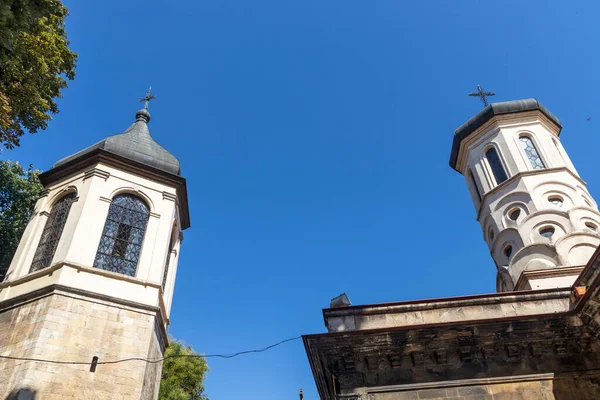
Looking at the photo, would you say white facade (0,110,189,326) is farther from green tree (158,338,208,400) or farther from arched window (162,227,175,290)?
green tree (158,338,208,400)

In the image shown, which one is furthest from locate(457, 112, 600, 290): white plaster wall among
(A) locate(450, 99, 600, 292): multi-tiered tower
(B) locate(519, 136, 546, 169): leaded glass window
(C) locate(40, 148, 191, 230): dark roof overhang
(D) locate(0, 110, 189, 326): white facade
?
(C) locate(40, 148, 191, 230): dark roof overhang

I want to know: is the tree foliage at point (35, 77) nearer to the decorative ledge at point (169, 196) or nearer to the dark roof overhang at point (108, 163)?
the dark roof overhang at point (108, 163)

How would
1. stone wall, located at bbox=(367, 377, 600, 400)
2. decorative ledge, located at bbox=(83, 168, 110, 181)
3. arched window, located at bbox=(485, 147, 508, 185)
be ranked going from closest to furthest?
stone wall, located at bbox=(367, 377, 600, 400), decorative ledge, located at bbox=(83, 168, 110, 181), arched window, located at bbox=(485, 147, 508, 185)

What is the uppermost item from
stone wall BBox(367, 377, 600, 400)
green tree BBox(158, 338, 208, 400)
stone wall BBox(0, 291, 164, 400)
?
green tree BBox(158, 338, 208, 400)

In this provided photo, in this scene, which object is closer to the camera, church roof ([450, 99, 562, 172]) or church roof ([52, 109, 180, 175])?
church roof ([52, 109, 180, 175])

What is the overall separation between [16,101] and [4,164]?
8.27m

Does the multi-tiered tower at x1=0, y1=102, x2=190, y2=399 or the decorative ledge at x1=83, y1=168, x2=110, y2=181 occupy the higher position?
the decorative ledge at x1=83, y1=168, x2=110, y2=181

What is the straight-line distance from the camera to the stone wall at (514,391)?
9.31 metres

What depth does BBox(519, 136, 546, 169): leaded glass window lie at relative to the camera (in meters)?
18.4

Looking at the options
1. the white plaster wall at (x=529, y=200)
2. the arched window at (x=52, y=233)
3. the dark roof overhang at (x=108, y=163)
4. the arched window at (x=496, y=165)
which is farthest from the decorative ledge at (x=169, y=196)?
the arched window at (x=496, y=165)

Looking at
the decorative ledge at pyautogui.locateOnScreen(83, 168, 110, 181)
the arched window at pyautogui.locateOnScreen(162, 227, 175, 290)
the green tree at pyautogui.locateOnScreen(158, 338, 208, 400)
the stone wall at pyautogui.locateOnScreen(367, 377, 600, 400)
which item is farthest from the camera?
the green tree at pyautogui.locateOnScreen(158, 338, 208, 400)

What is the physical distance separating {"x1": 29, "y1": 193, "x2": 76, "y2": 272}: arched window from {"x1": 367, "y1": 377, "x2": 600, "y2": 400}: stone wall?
32.2 feet

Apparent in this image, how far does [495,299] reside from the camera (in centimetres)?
1090

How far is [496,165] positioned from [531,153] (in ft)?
4.31
